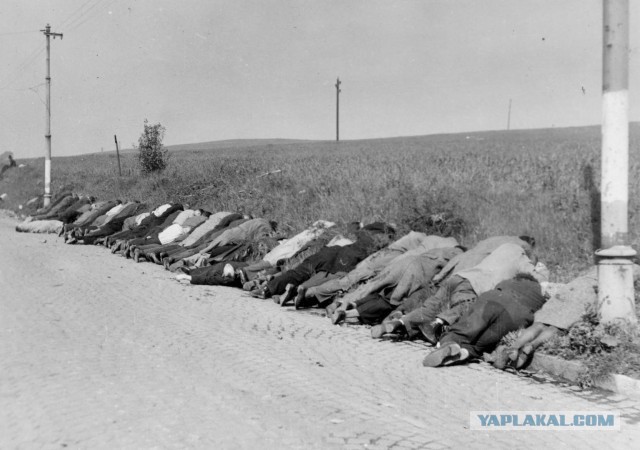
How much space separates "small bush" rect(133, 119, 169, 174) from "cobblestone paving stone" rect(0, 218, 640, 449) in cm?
2272

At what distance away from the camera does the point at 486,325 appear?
6.33 meters

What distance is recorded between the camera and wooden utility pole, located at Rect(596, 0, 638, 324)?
6.02 metres

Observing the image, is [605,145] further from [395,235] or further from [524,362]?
[395,235]

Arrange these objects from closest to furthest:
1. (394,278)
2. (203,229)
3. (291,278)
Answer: (394,278) < (291,278) < (203,229)

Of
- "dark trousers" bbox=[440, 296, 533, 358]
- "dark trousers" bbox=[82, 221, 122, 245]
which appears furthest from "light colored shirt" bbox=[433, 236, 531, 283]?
"dark trousers" bbox=[82, 221, 122, 245]

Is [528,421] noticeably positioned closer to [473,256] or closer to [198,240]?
[473,256]

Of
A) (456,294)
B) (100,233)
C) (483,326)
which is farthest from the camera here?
(100,233)

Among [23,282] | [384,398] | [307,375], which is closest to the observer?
[384,398]

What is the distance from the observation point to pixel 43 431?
418 cm

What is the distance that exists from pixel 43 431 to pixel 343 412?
2079 mm

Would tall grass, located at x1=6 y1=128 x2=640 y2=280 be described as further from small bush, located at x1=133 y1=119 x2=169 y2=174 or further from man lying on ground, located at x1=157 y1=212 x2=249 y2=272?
small bush, located at x1=133 y1=119 x2=169 y2=174

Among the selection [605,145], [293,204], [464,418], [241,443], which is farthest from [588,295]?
[293,204]

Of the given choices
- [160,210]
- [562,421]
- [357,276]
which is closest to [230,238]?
[160,210]

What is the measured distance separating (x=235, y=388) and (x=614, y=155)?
429cm
